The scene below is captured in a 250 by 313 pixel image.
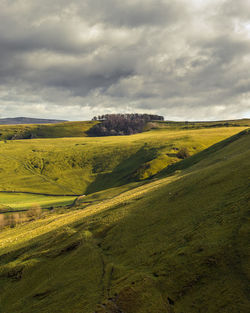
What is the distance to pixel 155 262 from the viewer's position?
20766 millimetres

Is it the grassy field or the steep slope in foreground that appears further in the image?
the grassy field

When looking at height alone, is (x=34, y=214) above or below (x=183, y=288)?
below

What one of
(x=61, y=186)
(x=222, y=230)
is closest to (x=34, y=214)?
(x=61, y=186)

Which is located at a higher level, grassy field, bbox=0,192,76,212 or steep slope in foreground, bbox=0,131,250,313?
steep slope in foreground, bbox=0,131,250,313

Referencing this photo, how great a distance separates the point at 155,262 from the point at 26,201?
140375 millimetres

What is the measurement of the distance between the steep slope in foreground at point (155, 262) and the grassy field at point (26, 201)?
318 feet

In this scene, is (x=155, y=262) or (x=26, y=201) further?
(x=26, y=201)

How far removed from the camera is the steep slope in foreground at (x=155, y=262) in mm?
16344

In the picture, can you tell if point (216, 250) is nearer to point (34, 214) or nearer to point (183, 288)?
point (183, 288)

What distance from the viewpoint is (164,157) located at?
181250 mm

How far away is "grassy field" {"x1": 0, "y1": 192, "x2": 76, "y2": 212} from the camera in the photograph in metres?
128

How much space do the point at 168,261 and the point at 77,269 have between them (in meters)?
10.0

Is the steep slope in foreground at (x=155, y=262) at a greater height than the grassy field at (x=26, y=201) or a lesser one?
greater

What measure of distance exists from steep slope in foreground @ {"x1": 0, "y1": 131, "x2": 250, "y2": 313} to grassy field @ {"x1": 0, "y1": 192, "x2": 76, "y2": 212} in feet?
318
